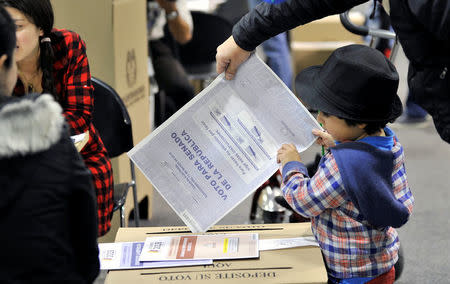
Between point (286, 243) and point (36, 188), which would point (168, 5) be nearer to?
point (286, 243)

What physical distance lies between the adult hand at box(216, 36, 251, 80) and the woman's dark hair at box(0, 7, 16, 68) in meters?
0.59

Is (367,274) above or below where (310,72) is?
below

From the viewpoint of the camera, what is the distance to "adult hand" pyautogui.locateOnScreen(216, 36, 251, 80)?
5.06 ft

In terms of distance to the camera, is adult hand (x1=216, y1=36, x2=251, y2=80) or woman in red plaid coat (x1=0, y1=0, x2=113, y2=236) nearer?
adult hand (x1=216, y1=36, x2=251, y2=80)

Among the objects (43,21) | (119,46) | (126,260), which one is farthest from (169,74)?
(126,260)

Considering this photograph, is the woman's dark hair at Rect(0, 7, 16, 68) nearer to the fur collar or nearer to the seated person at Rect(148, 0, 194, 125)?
the fur collar

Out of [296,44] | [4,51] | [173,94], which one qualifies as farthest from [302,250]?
[296,44]

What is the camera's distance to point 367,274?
1.55 m

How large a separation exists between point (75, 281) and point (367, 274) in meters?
0.76

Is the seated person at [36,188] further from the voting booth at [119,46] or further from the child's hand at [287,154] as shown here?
the voting booth at [119,46]

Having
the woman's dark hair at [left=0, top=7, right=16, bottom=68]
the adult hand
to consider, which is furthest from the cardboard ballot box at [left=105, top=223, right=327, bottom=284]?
the woman's dark hair at [left=0, top=7, right=16, bottom=68]

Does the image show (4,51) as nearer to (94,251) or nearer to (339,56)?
(94,251)

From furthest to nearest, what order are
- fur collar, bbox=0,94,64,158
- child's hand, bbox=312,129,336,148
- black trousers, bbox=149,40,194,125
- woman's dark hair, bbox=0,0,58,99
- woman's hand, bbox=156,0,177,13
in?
black trousers, bbox=149,40,194,125 → woman's hand, bbox=156,0,177,13 → woman's dark hair, bbox=0,0,58,99 → child's hand, bbox=312,129,336,148 → fur collar, bbox=0,94,64,158

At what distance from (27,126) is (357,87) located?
0.77 meters
